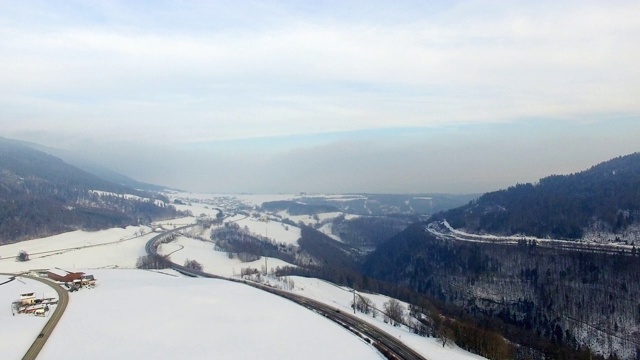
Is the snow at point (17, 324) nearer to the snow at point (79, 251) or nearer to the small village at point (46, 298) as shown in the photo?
the small village at point (46, 298)

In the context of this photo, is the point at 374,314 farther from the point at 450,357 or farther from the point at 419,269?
the point at 419,269

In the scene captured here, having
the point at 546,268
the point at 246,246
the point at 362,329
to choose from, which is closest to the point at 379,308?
the point at 362,329

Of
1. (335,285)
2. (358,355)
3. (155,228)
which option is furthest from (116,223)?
(358,355)

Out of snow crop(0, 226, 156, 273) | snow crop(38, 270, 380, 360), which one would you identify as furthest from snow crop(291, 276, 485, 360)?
snow crop(0, 226, 156, 273)

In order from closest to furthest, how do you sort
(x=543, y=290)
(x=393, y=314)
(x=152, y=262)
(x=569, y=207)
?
1. (x=393, y=314)
2. (x=543, y=290)
3. (x=152, y=262)
4. (x=569, y=207)

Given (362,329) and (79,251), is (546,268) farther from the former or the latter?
(79,251)
